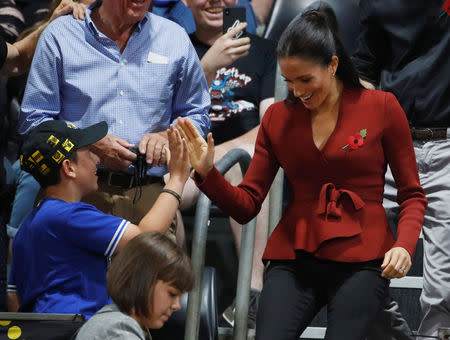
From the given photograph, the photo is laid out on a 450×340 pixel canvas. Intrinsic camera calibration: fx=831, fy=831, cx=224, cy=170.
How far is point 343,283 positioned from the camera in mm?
2627

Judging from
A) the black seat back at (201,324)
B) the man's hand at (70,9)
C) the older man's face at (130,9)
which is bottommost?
the black seat back at (201,324)

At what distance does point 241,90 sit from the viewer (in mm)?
4215

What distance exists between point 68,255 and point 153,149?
0.55m

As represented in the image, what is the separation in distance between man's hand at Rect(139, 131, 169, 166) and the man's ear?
0.31 meters

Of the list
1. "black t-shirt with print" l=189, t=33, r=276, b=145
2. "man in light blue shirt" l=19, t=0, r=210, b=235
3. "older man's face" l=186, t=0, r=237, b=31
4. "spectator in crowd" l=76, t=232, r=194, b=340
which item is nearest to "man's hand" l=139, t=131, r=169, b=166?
"man in light blue shirt" l=19, t=0, r=210, b=235

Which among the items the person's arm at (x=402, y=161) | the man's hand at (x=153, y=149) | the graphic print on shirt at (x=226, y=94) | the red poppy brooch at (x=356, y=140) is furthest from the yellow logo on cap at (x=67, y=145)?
the graphic print on shirt at (x=226, y=94)

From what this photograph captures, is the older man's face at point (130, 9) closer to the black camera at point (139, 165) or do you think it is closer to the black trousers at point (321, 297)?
the black camera at point (139, 165)

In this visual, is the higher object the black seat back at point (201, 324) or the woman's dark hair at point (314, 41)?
the woman's dark hair at point (314, 41)

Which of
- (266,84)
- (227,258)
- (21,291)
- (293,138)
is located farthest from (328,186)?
(266,84)

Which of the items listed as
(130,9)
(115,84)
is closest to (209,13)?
(130,9)

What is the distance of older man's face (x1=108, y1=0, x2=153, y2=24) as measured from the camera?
3203 millimetres

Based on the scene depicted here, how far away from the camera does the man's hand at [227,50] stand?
12.1 ft

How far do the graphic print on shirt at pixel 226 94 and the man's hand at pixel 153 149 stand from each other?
3.62 ft

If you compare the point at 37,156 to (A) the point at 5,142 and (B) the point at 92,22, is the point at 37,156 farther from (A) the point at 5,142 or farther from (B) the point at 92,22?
(A) the point at 5,142
